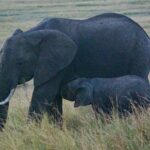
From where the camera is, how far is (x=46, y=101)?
24.0 ft

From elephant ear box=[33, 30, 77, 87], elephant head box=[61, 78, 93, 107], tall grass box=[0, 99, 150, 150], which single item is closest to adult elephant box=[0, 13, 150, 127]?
elephant ear box=[33, 30, 77, 87]

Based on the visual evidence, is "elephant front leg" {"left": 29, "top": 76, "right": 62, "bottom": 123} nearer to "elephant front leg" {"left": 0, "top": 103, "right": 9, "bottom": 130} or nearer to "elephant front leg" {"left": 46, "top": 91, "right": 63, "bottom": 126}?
"elephant front leg" {"left": 46, "top": 91, "right": 63, "bottom": 126}

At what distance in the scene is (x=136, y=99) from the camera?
287 inches

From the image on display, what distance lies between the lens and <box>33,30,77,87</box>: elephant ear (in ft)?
24.4

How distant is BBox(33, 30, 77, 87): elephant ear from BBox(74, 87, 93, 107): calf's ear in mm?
376

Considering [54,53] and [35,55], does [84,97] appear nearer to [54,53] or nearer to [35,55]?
[54,53]

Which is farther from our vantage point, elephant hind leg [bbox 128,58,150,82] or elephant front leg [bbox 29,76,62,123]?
elephant hind leg [bbox 128,58,150,82]

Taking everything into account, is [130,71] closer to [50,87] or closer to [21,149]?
[50,87]

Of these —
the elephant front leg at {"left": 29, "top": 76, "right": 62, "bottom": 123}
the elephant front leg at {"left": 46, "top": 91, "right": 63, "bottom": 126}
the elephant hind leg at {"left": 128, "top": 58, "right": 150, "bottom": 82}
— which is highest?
the elephant hind leg at {"left": 128, "top": 58, "right": 150, "bottom": 82}

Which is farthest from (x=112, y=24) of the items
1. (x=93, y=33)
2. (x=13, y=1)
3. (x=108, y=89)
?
(x=13, y=1)

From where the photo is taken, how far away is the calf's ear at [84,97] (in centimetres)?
724

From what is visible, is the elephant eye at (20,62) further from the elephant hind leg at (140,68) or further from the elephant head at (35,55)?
the elephant hind leg at (140,68)

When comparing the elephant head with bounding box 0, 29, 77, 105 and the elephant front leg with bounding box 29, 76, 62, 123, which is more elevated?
the elephant head with bounding box 0, 29, 77, 105

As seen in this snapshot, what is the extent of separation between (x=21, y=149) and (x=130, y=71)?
86.7 inches
